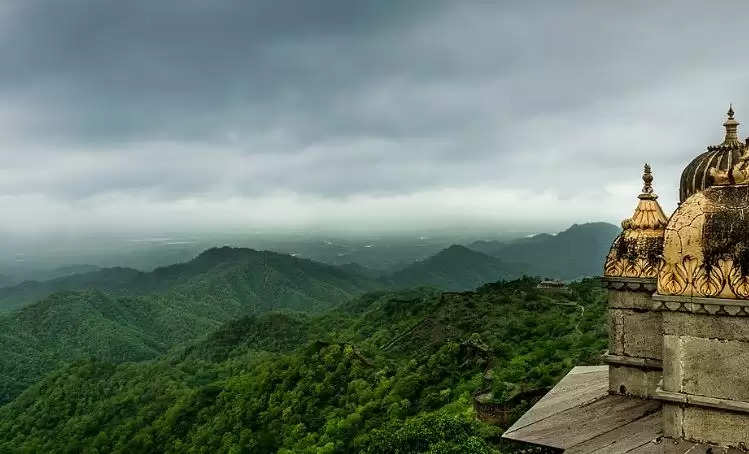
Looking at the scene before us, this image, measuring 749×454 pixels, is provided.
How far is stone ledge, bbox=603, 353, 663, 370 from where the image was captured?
1077 centimetres

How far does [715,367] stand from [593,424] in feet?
10.4

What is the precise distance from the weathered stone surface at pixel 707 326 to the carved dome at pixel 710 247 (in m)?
0.33

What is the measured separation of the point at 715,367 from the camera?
7.89m

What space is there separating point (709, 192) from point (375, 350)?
4434cm

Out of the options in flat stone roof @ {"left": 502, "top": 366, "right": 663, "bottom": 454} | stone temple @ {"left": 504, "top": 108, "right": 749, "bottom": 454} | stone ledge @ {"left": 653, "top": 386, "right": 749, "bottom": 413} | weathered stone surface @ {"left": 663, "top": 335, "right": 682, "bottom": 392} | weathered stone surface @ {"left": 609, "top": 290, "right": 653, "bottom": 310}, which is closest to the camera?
stone ledge @ {"left": 653, "top": 386, "right": 749, "bottom": 413}

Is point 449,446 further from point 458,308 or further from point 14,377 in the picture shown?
point 14,377

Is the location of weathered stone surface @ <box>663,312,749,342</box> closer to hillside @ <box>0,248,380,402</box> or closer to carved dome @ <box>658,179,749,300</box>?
carved dome @ <box>658,179,749,300</box>

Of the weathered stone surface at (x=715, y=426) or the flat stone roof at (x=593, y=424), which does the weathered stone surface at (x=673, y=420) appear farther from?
the flat stone roof at (x=593, y=424)

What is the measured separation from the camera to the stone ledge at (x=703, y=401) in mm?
7637

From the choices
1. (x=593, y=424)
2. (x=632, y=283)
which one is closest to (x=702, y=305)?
(x=632, y=283)

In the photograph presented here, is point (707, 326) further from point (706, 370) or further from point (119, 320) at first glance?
point (119, 320)

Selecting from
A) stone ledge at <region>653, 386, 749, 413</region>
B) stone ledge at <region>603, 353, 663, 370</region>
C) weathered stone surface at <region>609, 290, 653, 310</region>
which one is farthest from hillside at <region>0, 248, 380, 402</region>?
stone ledge at <region>653, 386, 749, 413</region>

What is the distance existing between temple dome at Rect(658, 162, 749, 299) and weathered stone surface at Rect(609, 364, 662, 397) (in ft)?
11.1

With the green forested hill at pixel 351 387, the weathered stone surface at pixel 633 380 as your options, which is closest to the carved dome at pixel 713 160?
the weathered stone surface at pixel 633 380
